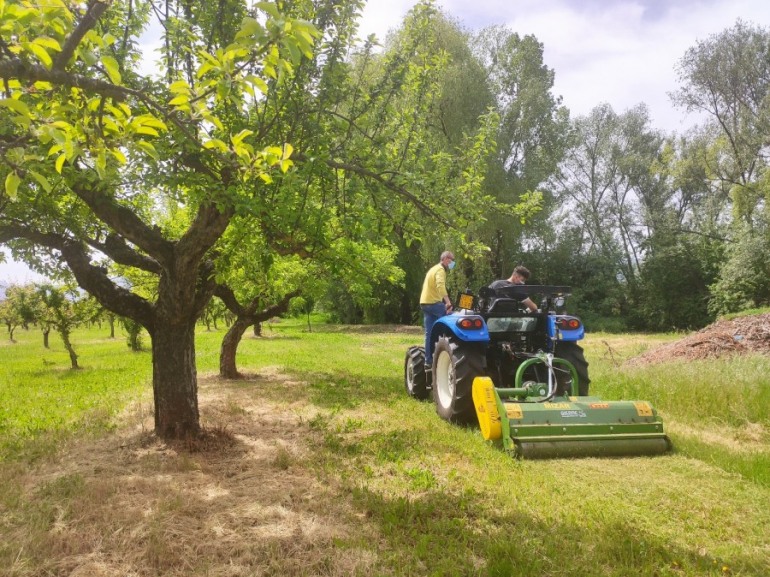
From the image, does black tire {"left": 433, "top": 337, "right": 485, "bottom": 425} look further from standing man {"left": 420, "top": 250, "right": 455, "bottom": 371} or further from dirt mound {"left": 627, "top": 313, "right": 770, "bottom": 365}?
dirt mound {"left": 627, "top": 313, "right": 770, "bottom": 365}

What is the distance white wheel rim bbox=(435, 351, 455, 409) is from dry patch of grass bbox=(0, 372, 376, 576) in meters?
1.78

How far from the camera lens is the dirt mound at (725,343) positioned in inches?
397

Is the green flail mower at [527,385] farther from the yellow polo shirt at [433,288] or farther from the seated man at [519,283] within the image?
the yellow polo shirt at [433,288]

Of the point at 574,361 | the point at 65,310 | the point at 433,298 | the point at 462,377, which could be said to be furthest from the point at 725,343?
the point at 65,310

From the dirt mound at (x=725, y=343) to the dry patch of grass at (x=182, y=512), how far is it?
818 cm

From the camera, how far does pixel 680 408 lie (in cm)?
645

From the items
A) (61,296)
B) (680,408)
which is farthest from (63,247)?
(61,296)

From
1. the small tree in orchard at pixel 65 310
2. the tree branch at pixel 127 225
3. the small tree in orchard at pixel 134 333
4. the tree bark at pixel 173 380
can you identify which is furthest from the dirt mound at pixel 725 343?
the small tree in orchard at pixel 134 333

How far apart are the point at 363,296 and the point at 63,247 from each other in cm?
827

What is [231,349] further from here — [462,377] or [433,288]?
[462,377]

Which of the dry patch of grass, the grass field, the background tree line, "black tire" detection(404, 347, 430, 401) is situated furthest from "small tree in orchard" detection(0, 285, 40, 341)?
the dry patch of grass

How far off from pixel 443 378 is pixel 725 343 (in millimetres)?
6819

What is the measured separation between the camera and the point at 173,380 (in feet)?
18.8

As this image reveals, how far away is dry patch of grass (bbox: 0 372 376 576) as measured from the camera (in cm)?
312
